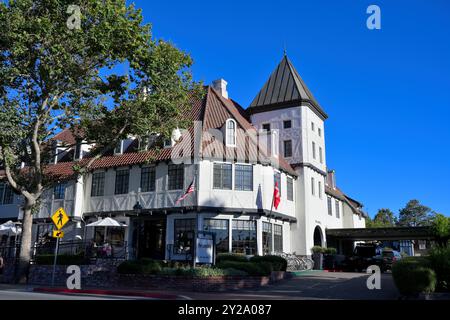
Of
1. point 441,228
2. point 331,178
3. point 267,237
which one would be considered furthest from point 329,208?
point 267,237

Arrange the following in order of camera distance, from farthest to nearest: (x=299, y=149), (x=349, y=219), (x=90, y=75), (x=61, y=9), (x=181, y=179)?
(x=349, y=219), (x=299, y=149), (x=181, y=179), (x=90, y=75), (x=61, y=9)

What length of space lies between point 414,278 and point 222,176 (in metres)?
15.3

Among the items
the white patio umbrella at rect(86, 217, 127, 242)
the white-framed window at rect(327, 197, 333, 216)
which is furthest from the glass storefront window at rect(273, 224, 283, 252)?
the white patio umbrella at rect(86, 217, 127, 242)

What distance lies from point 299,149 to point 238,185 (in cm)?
824

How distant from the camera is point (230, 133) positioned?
27.7m

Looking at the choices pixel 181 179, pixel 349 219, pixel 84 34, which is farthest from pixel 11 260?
pixel 349 219

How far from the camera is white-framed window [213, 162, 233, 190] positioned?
1045 inches

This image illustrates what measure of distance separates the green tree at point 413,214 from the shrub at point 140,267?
96.0m

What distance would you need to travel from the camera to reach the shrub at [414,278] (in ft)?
41.7

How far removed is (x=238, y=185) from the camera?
88.3ft

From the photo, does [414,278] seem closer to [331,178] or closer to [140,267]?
[140,267]

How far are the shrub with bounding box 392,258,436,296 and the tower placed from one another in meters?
18.3

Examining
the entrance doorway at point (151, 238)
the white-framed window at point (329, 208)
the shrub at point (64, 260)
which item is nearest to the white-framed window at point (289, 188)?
the white-framed window at point (329, 208)
